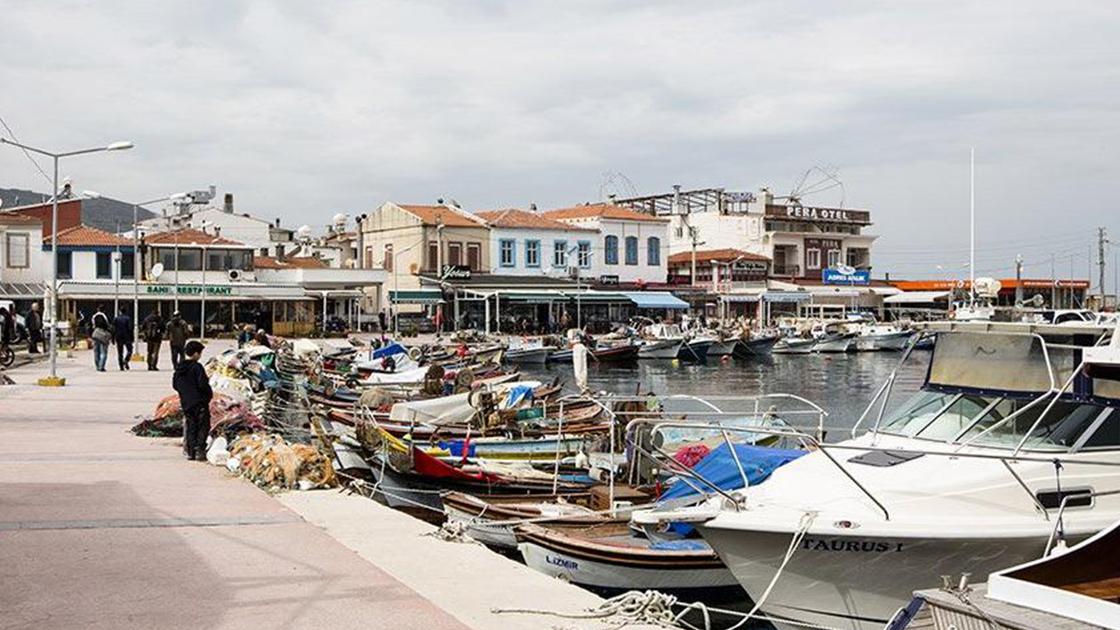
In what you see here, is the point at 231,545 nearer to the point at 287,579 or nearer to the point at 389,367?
the point at 287,579

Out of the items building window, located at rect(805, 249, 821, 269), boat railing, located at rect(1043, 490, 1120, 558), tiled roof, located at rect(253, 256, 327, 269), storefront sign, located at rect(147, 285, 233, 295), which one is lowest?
boat railing, located at rect(1043, 490, 1120, 558)

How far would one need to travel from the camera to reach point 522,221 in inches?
3327

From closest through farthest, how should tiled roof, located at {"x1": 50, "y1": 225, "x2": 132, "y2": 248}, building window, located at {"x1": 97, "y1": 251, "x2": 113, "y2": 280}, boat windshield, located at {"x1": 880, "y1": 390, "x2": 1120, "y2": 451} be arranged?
boat windshield, located at {"x1": 880, "y1": 390, "x2": 1120, "y2": 451} < tiled roof, located at {"x1": 50, "y1": 225, "x2": 132, "y2": 248} < building window, located at {"x1": 97, "y1": 251, "x2": 113, "y2": 280}

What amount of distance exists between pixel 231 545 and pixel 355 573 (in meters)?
1.63

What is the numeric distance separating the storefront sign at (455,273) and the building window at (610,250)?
37.5ft

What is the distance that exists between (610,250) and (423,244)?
47.2ft

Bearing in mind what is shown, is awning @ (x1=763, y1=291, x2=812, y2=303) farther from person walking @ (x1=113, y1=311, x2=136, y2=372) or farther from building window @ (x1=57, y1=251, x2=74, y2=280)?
person walking @ (x1=113, y1=311, x2=136, y2=372)

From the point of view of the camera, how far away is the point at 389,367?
129 feet

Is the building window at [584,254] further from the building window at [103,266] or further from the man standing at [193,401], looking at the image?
the man standing at [193,401]

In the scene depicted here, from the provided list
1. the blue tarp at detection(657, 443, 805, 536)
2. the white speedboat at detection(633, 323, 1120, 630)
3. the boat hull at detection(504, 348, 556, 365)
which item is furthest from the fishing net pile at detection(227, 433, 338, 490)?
the boat hull at detection(504, 348, 556, 365)

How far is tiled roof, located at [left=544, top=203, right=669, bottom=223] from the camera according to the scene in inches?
3450

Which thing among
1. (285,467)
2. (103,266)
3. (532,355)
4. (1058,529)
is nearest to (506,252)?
(532,355)

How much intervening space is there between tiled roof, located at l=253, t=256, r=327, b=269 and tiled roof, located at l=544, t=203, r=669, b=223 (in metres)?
17.9

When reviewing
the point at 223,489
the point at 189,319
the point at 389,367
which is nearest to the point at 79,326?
the point at 189,319
